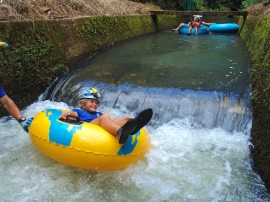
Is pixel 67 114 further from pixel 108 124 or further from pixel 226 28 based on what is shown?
pixel 226 28

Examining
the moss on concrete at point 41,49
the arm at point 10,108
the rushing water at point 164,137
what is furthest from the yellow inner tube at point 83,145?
the moss on concrete at point 41,49

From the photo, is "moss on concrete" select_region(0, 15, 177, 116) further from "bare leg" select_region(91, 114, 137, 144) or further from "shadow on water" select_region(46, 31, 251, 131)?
"bare leg" select_region(91, 114, 137, 144)

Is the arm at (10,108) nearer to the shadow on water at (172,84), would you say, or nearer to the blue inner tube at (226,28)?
the shadow on water at (172,84)

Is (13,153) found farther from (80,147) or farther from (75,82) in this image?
(75,82)

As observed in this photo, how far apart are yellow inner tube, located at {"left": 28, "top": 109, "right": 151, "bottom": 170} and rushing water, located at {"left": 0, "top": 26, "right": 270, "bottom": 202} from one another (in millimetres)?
274

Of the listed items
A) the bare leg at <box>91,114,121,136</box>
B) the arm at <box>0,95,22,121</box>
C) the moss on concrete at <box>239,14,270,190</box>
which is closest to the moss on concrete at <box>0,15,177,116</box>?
the arm at <box>0,95,22,121</box>

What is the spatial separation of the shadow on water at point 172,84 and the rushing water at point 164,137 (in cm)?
2

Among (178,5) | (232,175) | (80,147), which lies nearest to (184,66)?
(232,175)

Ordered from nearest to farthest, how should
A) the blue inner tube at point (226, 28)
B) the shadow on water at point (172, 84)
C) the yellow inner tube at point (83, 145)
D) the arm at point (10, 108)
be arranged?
1. the yellow inner tube at point (83, 145)
2. the arm at point (10, 108)
3. the shadow on water at point (172, 84)
4. the blue inner tube at point (226, 28)

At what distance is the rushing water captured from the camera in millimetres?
3141

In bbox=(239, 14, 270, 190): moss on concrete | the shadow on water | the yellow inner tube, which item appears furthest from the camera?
the shadow on water

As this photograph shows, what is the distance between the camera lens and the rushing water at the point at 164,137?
314cm

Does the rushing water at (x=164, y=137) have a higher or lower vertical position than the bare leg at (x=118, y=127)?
lower

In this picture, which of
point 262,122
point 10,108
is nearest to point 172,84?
point 262,122
